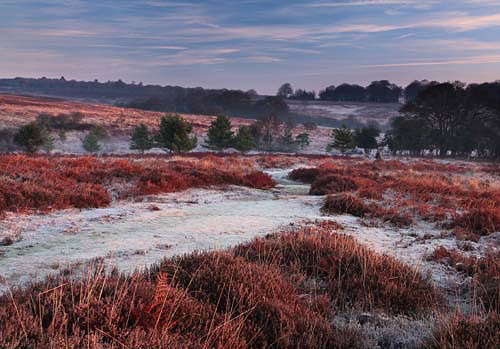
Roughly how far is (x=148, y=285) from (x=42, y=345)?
1.35 meters

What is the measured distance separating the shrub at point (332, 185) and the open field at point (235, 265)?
1.37 metres

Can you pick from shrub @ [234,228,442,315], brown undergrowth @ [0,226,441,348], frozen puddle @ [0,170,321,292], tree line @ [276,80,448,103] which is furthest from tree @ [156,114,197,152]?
tree line @ [276,80,448,103]

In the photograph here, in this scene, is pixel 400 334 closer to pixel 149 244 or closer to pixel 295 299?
pixel 295 299

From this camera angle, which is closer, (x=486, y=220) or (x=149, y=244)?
(x=149, y=244)

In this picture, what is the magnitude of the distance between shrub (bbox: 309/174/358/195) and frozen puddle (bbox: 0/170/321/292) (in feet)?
6.84

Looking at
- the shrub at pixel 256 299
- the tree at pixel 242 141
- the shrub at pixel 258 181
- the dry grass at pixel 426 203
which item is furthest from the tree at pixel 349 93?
the shrub at pixel 256 299

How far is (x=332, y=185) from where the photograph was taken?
1536cm

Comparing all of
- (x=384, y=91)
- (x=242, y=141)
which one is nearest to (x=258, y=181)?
(x=242, y=141)

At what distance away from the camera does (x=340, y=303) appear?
4570 millimetres

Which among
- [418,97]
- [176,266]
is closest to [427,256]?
[176,266]

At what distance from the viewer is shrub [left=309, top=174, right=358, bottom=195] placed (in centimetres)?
1504

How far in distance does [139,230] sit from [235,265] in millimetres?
4279

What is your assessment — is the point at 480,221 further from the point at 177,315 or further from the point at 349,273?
the point at 177,315

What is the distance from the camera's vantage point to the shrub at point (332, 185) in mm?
15039
